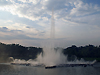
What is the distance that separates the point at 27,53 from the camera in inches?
4018

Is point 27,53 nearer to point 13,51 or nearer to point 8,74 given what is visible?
point 13,51

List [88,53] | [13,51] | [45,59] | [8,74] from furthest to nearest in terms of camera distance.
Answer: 1. [13,51]
2. [88,53]
3. [45,59]
4. [8,74]

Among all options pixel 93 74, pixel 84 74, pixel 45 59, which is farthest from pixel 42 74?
pixel 45 59

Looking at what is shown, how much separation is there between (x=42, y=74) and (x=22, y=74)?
4642 millimetres

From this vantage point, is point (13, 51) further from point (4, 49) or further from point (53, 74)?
point (53, 74)

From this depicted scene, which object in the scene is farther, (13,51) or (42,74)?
(13,51)

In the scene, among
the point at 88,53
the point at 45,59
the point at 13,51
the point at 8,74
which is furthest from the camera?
the point at 13,51

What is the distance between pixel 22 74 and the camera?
29.6 meters

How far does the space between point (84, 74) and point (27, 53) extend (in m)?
76.1

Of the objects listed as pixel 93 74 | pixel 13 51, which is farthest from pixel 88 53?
pixel 93 74

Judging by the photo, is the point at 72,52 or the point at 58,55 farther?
the point at 72,52

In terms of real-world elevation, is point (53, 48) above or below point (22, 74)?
above

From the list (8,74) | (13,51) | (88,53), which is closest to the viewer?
(8,74)

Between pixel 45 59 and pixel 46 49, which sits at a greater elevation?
pixel 46 49
